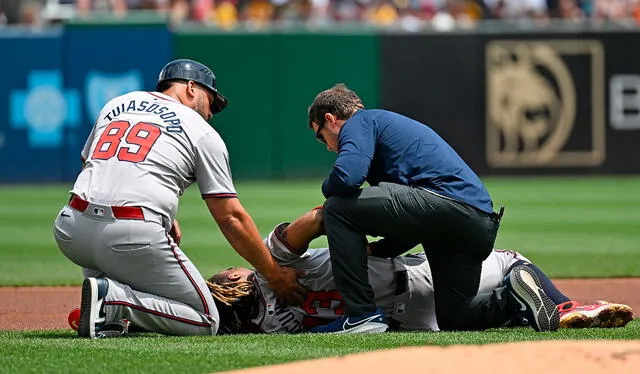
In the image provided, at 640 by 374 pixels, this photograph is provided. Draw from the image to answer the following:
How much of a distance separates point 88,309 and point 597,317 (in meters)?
2.56

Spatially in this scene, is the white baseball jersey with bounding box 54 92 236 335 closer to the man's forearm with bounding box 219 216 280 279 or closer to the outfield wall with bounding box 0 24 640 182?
the man's forearm with bounding box 219 216 280 279

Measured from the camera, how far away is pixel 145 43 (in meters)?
17.6

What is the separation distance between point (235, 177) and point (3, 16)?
4446 mm

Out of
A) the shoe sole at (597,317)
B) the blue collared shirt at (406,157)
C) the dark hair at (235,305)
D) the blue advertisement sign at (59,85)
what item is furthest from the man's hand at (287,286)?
the blue advertisement sign at (59,85)

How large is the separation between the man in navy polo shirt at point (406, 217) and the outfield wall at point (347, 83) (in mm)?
11583

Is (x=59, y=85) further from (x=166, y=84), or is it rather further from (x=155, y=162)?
(x=155, y=162)

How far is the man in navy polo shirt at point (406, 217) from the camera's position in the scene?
5.97 metres

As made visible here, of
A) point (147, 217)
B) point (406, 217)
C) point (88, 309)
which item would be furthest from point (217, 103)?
point (88, 309)

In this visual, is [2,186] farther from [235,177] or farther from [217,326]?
[217,326]

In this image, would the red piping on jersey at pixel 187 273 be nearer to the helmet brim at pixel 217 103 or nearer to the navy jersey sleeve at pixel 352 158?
the navy jersey sleeve at pixel 352 158

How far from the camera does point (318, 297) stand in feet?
20.8

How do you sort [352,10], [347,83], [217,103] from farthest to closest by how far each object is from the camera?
[352,10], [347,83], [217,103]

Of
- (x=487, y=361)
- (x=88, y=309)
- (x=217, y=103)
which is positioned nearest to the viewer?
(x=487, y=361)

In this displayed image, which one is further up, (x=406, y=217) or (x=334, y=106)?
(x=334, y=106)
